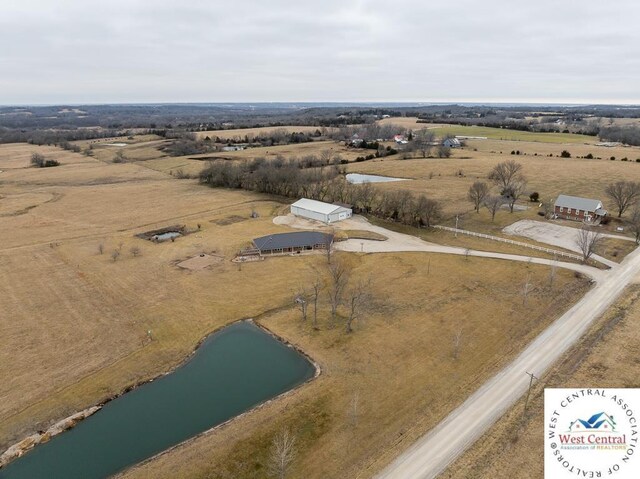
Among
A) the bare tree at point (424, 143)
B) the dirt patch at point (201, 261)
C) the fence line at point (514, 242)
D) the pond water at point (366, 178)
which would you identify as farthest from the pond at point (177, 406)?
the bare tree at point (424, 143)

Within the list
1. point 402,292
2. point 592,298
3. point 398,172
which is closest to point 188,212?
point 402,292

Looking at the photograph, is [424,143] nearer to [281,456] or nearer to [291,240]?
[291,240]

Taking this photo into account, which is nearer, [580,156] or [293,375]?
[293,375]

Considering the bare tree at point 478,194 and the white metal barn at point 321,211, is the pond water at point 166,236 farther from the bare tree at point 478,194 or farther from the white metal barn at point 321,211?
the bare tree at point 478,194

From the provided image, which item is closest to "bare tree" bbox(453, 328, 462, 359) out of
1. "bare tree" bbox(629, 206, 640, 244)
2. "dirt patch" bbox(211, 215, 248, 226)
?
"bare tree" bbox(629, 206, 640, 244)

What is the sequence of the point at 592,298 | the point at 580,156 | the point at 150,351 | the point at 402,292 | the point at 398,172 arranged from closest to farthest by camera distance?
the point at 150,351 → the point at 592,298 → the point at 402,292 → the point at 398,172 → the point at 580,156

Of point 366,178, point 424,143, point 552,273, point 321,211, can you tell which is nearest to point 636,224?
point 552,273

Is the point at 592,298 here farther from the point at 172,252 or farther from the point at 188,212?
the point at 188,212
